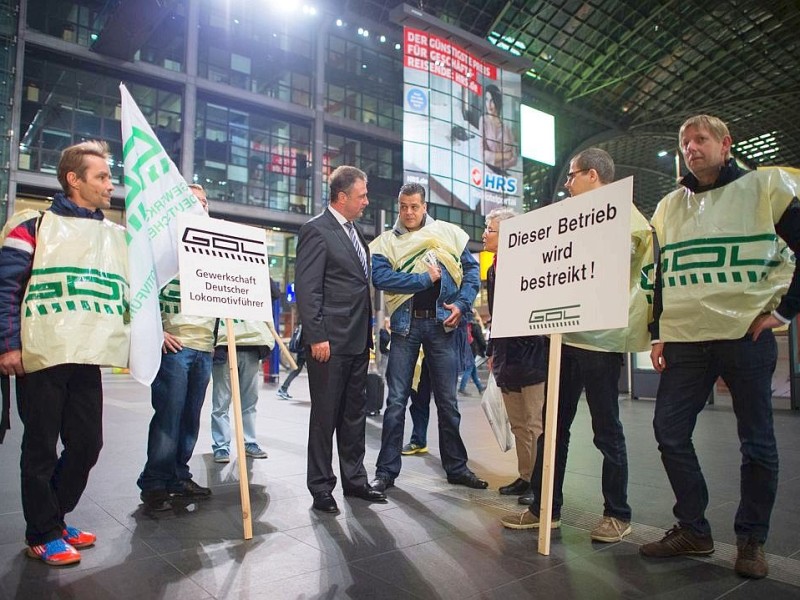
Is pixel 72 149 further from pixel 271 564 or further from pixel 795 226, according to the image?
pixel 795 226

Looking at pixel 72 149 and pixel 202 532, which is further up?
pixel 72 149

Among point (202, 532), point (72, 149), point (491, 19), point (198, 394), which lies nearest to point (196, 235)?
point (72, 149)

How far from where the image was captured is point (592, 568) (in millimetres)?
2375

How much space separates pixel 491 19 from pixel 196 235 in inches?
1060

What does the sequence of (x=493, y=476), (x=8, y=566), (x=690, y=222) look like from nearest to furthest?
(x=8, y=566), (x=690, y=222), (x=493, y=476)

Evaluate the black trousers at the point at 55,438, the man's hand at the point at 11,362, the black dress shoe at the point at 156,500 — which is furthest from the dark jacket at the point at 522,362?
the man's hand at the point at 11,362

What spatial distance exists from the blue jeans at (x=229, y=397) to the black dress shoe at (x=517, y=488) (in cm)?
222

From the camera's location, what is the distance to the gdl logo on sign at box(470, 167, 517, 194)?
2114cm

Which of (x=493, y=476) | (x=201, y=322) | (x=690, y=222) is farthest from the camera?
(x=493, y=476)

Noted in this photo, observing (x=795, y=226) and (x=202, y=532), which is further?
(x=202, y=532)

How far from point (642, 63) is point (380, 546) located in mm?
31751

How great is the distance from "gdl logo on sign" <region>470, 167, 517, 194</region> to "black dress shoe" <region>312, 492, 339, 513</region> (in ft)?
61.2

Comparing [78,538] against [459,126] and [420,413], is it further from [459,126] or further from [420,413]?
[459,126]

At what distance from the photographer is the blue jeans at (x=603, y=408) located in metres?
Result: 2.79
